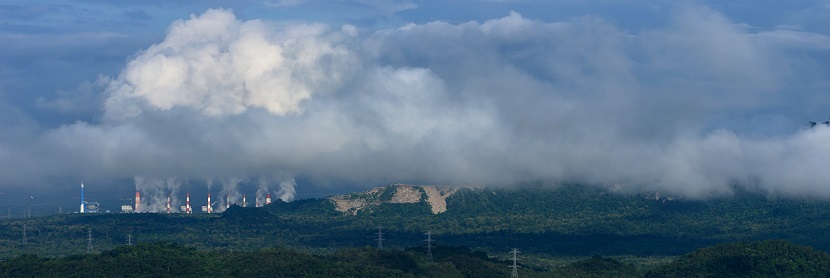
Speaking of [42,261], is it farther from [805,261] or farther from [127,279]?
[805,261]

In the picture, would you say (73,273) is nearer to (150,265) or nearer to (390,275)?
(150,265)

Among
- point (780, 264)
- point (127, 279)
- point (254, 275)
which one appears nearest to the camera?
point (127, 279)

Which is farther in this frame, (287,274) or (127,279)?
(287,274)

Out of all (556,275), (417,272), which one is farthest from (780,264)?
(417,272)

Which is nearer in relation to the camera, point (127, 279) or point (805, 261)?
point (127, 279)

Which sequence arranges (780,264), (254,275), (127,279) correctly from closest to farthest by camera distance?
(127,279) < (254,275) < (780,264)

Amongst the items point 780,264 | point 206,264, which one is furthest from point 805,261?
point 206,264

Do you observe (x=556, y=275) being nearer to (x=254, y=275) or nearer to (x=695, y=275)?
(x=695, y=275)
